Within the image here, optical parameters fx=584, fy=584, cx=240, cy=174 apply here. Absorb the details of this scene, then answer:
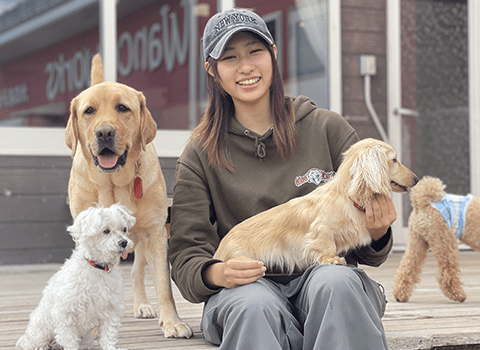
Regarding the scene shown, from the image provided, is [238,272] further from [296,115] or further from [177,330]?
[296,115]

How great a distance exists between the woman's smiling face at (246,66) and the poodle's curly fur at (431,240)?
55.8 inches

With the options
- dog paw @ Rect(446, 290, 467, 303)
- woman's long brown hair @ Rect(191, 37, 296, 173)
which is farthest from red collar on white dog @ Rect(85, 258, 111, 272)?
dog paw @ Rect(446, 290, 467, 303)

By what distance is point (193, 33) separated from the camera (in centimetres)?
514

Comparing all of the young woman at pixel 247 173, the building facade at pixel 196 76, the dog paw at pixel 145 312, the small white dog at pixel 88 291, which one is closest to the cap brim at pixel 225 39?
the young woman at pixel 247 173

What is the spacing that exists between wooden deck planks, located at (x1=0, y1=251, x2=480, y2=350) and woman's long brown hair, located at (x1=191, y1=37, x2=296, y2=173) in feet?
2.25

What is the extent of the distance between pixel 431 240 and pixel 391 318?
741mm

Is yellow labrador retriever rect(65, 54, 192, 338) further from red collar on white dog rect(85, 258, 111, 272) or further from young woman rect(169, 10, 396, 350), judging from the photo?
red collar on white dog rect(85, 258, 111, 272)

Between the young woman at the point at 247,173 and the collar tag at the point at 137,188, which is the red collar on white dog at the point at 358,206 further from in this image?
the collar tag at the point at 137,188

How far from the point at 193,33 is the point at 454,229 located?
298 centimetres

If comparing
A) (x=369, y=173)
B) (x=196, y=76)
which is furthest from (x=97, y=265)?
(x=196, y=76)

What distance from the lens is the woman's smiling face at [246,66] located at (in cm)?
206

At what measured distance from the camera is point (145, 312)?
8.57 ft

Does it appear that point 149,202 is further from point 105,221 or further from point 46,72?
point 46,72

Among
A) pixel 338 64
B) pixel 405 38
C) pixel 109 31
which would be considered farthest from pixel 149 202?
pixel 405 38
